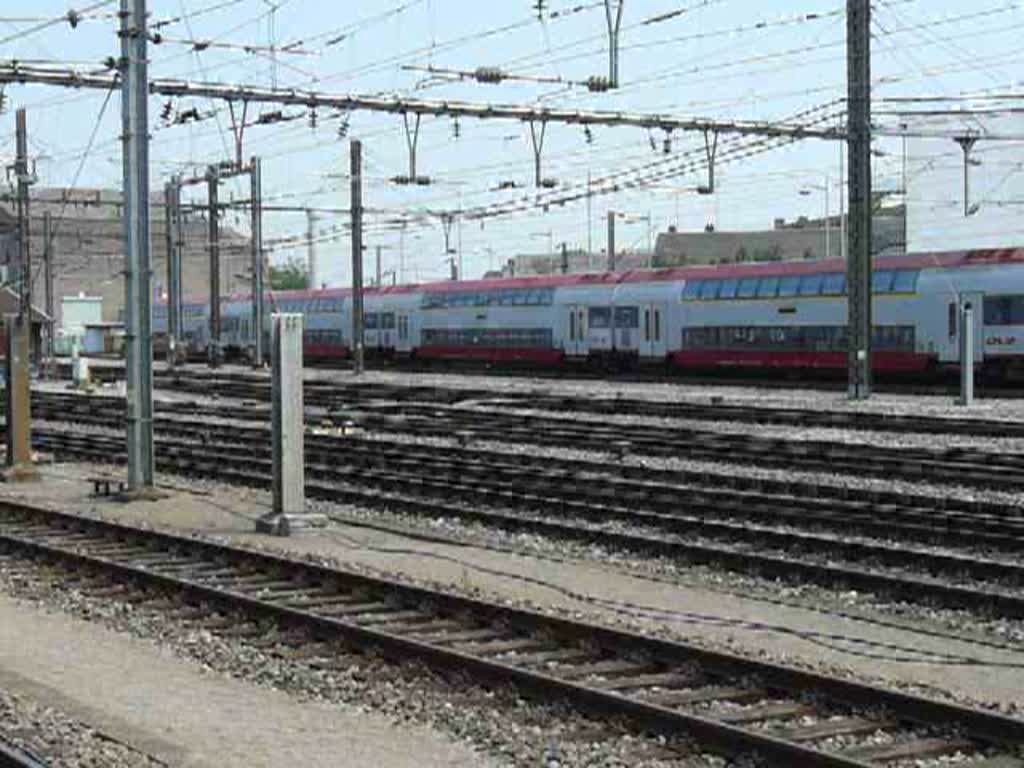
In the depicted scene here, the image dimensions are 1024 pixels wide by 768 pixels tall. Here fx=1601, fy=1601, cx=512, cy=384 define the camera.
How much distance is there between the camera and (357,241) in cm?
5088

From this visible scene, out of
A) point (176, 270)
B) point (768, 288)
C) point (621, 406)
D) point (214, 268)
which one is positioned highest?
point (214, 268)

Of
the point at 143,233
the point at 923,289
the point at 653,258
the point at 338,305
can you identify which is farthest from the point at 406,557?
the point at 653,258

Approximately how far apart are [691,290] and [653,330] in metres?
2.25

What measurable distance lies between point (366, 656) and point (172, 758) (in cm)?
260

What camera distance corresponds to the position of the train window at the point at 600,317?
5027cm

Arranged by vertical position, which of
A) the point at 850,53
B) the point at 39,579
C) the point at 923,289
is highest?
the point at 850,53

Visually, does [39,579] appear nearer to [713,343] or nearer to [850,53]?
[850,53]

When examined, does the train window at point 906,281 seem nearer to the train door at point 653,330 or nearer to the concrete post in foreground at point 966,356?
the concrete post in foreground at point 966,356

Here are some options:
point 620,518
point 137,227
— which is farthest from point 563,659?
point 137,227

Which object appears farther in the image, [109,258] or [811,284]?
[109,258]

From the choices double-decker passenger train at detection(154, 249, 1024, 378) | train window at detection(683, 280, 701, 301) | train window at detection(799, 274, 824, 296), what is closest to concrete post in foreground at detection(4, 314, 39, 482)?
double-decker passenger train at detection(154, 249, 1024, 378)

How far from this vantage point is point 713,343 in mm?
45406

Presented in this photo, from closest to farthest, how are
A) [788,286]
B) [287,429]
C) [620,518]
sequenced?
[287,429] → [620,518] → [788,286]

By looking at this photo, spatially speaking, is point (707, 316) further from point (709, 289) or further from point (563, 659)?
point (563, 659)
